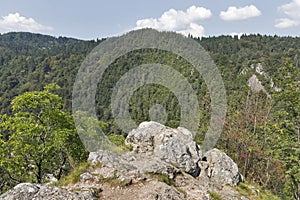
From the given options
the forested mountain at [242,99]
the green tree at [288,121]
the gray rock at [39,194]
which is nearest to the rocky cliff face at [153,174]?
the gray rock at [39,194]

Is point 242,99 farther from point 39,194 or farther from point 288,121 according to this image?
point 39,194

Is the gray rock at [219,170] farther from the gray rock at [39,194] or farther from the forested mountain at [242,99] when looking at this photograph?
the gray rock at [39,194]

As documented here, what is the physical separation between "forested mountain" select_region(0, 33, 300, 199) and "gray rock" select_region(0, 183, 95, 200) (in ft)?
38.2

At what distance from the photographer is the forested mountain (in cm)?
1723

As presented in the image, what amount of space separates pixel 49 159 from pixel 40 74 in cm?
17942

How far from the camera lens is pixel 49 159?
52.1ft

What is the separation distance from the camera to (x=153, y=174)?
1070 centimetres

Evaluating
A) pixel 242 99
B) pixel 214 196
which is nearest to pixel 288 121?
pixel 214 196

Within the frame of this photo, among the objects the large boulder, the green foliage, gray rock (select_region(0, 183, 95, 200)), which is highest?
the large boulder

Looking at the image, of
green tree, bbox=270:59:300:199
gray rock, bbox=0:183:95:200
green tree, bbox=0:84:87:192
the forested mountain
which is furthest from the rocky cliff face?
the forested mountain

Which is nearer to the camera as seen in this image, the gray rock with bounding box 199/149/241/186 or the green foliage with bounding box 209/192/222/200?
the green foliage with bounding box 209/192/222/200

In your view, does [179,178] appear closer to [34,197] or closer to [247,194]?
[247,194]

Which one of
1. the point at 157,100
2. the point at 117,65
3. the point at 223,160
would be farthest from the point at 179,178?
the point at 117,65

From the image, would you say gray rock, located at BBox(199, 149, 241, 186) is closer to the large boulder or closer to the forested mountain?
the large boulder
